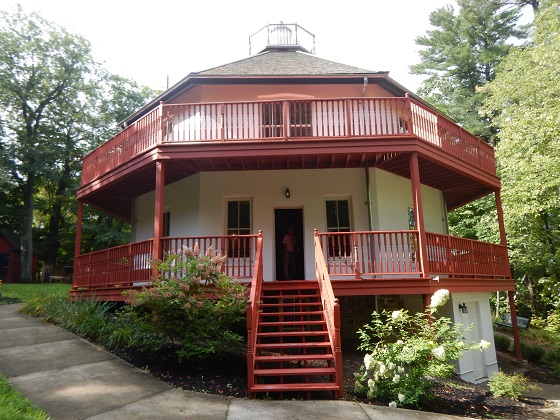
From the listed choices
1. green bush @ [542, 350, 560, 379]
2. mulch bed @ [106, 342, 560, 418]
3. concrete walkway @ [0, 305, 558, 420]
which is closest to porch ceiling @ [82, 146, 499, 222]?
mulch bed @ [106, 342, 560, 418]

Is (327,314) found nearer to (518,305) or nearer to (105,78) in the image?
(518,305)

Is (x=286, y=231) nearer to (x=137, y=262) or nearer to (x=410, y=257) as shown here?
(x=410, y=257)

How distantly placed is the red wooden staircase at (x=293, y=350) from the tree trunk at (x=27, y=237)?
71.0 ft

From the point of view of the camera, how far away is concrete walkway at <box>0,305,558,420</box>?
480cm

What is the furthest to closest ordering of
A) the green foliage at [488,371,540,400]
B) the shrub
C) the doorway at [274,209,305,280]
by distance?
the shrub → the doorway at [274,209,305,280] → the green foliage at [488,371,540,400]

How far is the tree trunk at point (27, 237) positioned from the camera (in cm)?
2395

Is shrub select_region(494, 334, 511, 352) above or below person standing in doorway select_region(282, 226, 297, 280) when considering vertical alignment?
below

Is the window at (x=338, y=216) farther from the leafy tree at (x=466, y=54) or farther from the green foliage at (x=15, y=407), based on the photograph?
the leafy tree at (x=466, y=54)

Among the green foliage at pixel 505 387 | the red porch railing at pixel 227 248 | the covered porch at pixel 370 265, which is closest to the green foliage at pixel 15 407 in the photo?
the covered porch at pixel 370 265

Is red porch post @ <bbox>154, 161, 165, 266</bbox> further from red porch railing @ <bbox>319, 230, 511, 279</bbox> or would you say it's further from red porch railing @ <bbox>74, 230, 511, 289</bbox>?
red porch railing @ <bbox>319, 230, 511, 279</bbox>

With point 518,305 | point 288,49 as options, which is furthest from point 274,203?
point 518,305

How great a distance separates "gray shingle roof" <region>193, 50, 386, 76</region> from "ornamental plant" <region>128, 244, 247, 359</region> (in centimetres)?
628

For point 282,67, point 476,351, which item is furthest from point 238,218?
point 476,351

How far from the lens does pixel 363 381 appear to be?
20.7 ft
